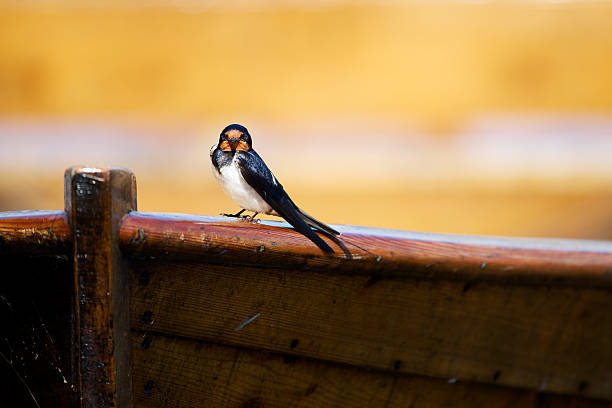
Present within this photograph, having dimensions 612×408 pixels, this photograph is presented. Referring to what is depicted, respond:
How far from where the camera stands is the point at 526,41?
4191 millimetres

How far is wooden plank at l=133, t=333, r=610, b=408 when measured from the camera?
A: 2.41 feet

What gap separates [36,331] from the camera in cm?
78

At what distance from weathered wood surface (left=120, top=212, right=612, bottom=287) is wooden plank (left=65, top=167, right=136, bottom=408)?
29mm

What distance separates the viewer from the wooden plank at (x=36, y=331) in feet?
2.49

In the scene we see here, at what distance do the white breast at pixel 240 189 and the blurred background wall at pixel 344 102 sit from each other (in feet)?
10.7

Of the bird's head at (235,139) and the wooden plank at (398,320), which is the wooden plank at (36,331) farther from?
the bird's head at (235,139)

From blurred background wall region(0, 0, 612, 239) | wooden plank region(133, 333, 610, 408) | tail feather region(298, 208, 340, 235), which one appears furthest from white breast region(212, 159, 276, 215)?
blurred background wall region(0, 0, 612, 239)

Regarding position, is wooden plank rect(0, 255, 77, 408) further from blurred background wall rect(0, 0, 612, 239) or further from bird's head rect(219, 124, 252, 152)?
blurred background wall rect(0, 0, 612, 239)

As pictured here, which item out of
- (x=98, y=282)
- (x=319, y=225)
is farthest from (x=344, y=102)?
(x=98, y=282)

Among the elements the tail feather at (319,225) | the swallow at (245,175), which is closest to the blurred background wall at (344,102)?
the swallow at (245,175)

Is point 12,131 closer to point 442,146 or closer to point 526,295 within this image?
point 442,146

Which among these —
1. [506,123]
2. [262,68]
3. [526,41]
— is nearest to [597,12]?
[526,41]

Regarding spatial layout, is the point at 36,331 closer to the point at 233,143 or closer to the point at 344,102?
the point at 233,143

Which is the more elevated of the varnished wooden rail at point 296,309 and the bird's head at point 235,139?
the bird's head at point 235,139
